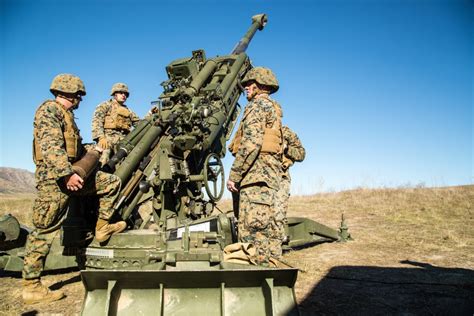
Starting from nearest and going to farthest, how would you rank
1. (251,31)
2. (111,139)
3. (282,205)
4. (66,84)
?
(66,84) < (282,205) < (111,139) < (251,31)

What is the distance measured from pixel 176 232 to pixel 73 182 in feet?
4.03

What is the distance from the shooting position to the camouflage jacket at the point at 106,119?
624 centimetres

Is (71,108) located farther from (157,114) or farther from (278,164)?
(278,164)

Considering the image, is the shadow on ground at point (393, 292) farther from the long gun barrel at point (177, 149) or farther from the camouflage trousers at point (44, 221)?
the camouflage trousers at point (44, 221)

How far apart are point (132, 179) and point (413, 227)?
5.85 meters

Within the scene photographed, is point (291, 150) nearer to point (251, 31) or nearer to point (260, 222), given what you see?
point (260, 222)

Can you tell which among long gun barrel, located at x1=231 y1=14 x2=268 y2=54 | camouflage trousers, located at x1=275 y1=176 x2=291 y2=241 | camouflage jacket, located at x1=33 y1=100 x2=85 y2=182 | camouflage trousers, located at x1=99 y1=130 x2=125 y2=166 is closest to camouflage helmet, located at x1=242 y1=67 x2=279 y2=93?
camouflage trousers, located at x1=275 y1=176 x2=291 y2=241

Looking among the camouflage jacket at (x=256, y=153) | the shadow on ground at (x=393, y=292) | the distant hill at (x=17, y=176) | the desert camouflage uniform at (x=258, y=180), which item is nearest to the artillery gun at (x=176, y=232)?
the desert camouflage uniform at (x=258, y=180)

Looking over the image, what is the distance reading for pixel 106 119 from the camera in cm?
645

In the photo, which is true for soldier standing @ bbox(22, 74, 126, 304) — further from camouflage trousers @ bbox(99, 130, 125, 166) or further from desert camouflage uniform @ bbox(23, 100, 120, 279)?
camouflage trousers @ bbox(99, 130, 125, 166)

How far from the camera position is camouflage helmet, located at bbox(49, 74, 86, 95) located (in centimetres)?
388

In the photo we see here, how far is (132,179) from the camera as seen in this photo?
4.86 meters

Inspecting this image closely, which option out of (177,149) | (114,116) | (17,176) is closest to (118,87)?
(114,116)

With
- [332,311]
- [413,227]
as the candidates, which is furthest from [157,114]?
[413,227]
